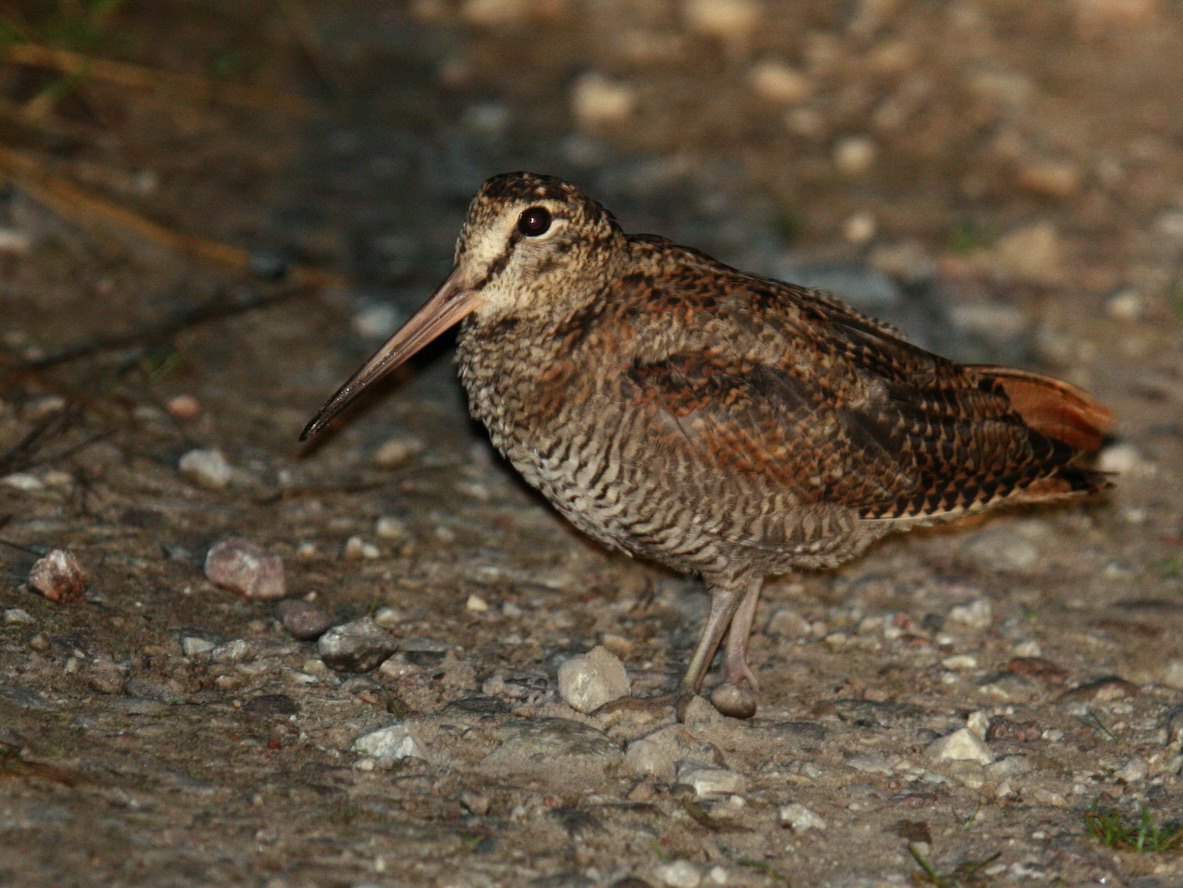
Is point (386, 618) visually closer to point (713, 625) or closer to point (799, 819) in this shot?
point (713, 625)

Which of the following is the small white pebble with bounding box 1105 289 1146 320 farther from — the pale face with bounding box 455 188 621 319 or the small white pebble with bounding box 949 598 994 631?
the pale face with bounding box 455 188 621 319

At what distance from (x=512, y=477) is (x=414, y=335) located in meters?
1.13

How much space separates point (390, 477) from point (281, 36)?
13.3ft

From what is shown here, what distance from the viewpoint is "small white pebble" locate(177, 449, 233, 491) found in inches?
215

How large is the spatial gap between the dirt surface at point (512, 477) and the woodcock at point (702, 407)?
0.50 meters

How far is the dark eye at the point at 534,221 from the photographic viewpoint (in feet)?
15.4

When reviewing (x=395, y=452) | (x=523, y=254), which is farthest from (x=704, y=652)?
(x=395, y=452)

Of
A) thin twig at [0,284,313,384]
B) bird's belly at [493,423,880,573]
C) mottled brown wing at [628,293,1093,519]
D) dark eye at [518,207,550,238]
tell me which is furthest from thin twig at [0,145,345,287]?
mottled brown wing at [628,293,1093,519]

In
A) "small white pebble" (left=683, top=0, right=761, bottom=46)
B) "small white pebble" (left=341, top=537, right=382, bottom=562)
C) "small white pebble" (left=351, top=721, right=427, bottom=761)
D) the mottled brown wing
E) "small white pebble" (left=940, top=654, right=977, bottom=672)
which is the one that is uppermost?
"small white pebble" (left=683, top=0, right=761, bottom=46)

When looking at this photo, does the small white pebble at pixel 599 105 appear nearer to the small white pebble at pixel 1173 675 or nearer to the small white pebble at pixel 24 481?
the small white pebble at pixel 24 481

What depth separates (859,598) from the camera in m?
5.36

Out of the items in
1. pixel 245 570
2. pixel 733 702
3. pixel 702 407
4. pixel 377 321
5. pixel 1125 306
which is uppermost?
pixel 1125 306

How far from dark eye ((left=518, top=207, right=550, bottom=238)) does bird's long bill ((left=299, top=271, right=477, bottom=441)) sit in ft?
0.95

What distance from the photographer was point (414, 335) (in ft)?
16.1
